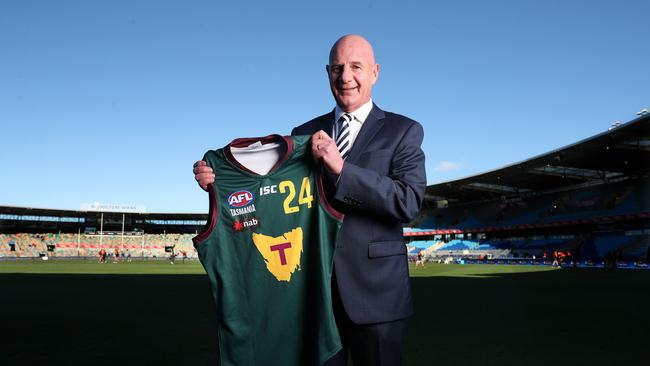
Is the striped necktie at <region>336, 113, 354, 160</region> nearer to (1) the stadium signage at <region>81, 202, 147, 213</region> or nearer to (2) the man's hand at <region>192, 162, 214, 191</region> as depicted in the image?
(2) the man's hand at <region>192, 162, 214, 191</region>

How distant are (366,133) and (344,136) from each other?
127 millimetres

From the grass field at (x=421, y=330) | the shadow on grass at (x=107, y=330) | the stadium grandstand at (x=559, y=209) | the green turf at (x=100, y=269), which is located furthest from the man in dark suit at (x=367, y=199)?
the stadium grandstand at (x=559, y=209)

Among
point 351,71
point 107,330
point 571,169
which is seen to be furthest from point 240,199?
point 571,169

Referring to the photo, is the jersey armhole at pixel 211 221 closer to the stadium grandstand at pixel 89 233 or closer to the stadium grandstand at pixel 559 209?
the stadium grandstand at pixel 559 209

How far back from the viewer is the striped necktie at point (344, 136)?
8.45 ft

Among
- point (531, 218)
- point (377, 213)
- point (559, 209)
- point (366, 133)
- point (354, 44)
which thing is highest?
point (559, 209)

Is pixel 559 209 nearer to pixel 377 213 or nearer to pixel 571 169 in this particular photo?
pixel 571 169

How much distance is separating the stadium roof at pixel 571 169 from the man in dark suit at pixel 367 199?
3199cm

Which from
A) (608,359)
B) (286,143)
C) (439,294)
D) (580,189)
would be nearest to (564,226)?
(580,189)

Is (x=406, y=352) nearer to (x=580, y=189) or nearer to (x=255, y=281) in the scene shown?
(x=255, y=281)

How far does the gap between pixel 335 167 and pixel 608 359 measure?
207 inches

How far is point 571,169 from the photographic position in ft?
150

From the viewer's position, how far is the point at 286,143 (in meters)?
2.64

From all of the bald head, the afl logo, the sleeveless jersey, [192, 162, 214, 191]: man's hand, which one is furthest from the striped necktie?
[192, 162, 214, 191]: man's hand
